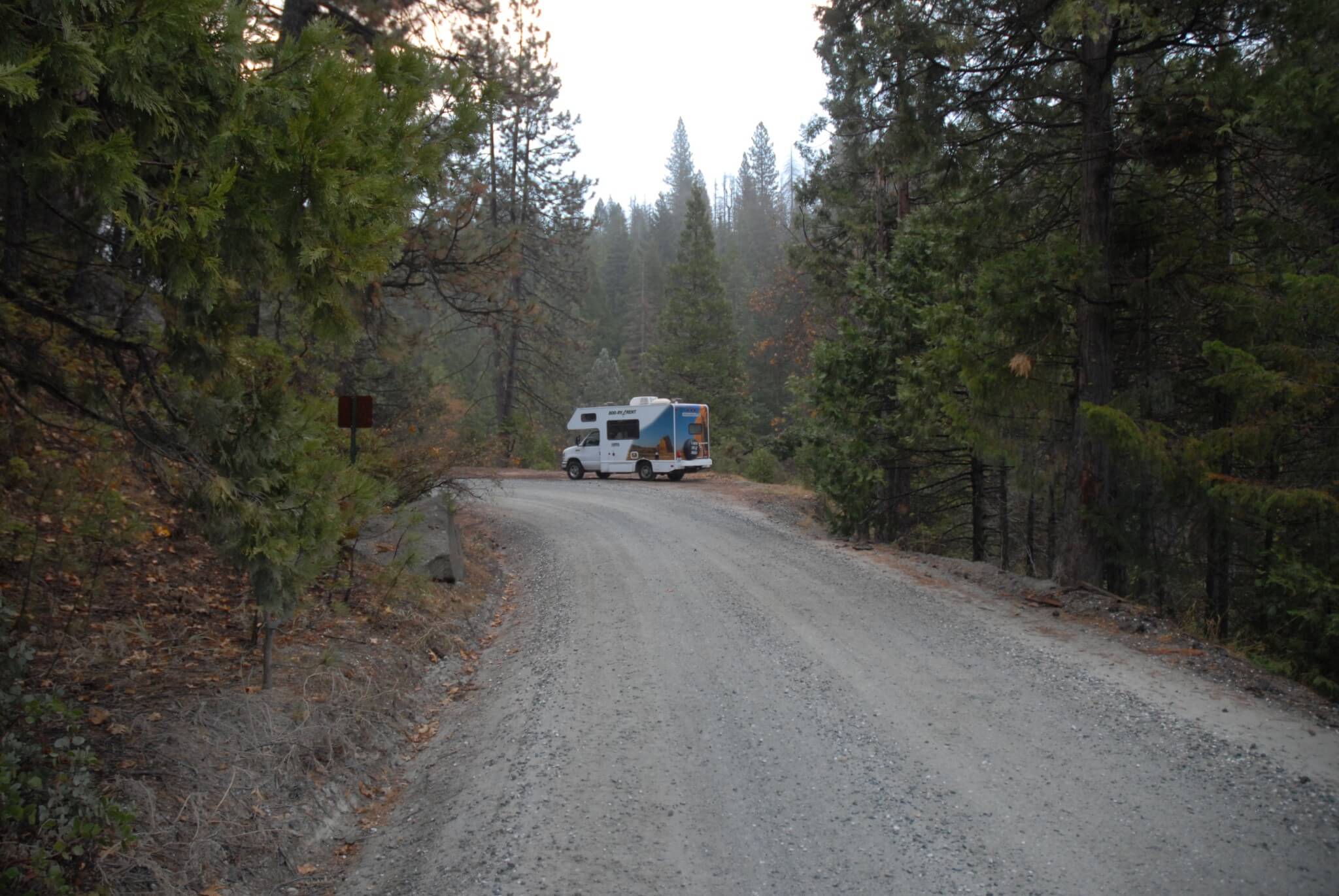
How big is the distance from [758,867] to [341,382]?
15.1m

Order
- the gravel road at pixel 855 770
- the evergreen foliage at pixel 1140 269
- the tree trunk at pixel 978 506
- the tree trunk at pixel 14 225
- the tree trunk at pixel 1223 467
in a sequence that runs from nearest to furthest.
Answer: the gravel road at pixel 855 770, the tree trunk at pixel 14 225, the evergreen foliage at pixel 1140 269, the tree trunk at pixel 1223 467, the tree trunk at pixel 978 506

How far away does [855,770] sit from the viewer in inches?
206

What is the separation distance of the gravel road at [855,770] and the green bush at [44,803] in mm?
1242

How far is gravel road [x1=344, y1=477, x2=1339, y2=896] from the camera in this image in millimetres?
4117

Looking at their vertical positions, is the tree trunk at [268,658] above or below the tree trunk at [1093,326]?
below

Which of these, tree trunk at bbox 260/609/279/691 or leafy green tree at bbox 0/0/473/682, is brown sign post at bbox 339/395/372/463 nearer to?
tree trunk at bbox 260/609/279/691

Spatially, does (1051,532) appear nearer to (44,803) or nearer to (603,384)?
(44,803)

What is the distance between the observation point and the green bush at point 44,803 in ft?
11.3

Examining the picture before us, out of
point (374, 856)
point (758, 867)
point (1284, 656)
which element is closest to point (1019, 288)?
point (1284, 656)

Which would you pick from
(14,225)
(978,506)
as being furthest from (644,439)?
(14,225)

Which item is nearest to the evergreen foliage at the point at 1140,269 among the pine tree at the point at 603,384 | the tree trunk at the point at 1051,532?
the tree trunk at the point at 1051,532

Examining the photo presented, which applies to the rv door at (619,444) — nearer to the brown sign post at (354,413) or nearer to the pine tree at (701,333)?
the pine tree at (701,333)

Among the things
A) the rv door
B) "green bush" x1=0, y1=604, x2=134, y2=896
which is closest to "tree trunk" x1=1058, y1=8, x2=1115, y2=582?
"green bush" x1=0, y1=604, x2=134, y2=896

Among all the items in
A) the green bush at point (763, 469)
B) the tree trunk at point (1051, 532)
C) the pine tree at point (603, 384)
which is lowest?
the tree trunk at point (1051, 532)
